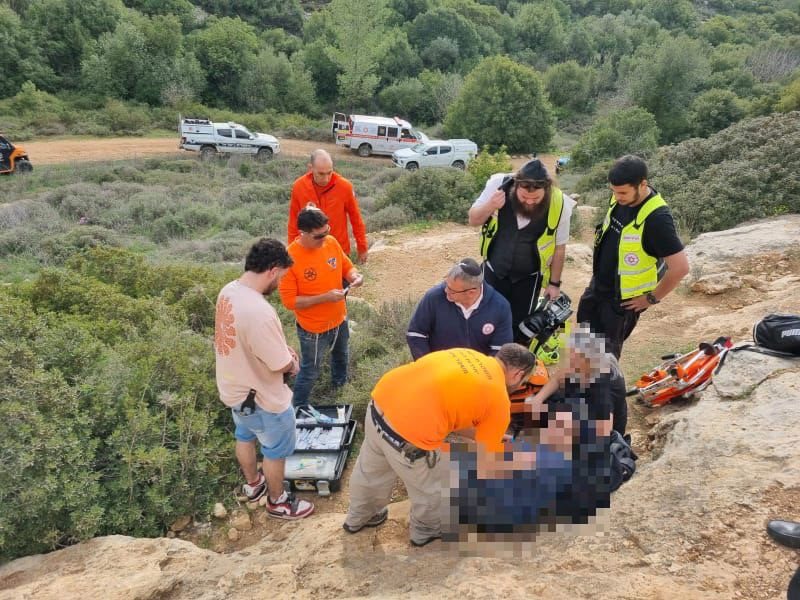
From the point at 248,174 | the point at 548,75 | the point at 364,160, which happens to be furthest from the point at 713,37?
the point at 248,174

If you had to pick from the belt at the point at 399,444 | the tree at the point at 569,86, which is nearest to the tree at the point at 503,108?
the tree at the point at 569,86

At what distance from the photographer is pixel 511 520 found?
2746 mm

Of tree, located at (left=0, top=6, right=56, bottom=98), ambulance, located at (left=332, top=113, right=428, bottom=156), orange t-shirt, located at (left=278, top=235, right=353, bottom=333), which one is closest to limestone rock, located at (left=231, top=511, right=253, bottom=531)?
orange t-shirt, located at (left=278, top=235, right=353, bottom=333)

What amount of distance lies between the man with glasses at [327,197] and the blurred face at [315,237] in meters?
0.90

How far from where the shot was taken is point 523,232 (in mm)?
3820

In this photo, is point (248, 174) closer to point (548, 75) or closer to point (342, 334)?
point (342, 334)

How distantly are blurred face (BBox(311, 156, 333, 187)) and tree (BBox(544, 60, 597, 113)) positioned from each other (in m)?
35.8

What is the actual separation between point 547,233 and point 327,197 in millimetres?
2094

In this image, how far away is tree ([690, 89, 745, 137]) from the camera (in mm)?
23703

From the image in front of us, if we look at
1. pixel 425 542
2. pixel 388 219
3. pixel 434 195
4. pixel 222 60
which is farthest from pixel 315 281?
pixel 222 60

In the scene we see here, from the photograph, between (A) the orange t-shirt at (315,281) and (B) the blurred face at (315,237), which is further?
(A) the orange t-shirt at (315,281)

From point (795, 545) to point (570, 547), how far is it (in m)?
0.92

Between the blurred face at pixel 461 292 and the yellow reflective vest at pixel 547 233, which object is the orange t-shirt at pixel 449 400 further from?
the yellow reflective vest at pixel 547 233

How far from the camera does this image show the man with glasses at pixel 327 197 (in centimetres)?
480
